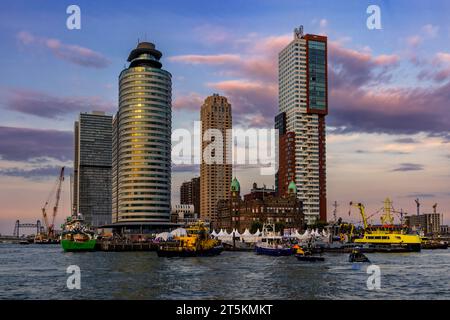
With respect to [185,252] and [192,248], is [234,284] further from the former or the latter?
[192,248]

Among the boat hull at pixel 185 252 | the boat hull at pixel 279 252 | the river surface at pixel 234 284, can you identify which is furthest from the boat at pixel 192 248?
the river surface at pixel 234 284

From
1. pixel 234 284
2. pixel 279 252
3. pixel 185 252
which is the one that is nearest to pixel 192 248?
pixel 185 252

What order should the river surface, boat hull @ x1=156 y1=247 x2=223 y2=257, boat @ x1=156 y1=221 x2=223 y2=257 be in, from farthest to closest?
boat @ x1=156 y1=221 x2=223 y2=257
boat hull @ x1=156 y1=247 x2=223 y2=257
the river surface

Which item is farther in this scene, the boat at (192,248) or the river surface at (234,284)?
the boat at (192,248)

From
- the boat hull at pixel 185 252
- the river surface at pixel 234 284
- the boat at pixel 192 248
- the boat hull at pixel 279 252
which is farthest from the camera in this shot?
the boat hull at pixel 279 252

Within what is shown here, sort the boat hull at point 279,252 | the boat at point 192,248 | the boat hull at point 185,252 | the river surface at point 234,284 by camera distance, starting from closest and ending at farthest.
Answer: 1. the river surface at point 234,284
2. the boat hull at point 185,252
3. the boat at point 192,248
4. the boat hull at point 279,252

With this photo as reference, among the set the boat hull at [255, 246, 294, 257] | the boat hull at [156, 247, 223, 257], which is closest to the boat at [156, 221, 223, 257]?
the boat hull at [156, 247, 223, 257]

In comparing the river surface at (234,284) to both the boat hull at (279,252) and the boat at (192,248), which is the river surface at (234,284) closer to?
the boat at (192,248)

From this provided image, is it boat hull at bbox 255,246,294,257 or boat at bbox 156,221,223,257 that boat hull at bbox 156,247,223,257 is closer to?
boat at bbox 156,221,223,257

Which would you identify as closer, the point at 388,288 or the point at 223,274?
the point at 388,288
